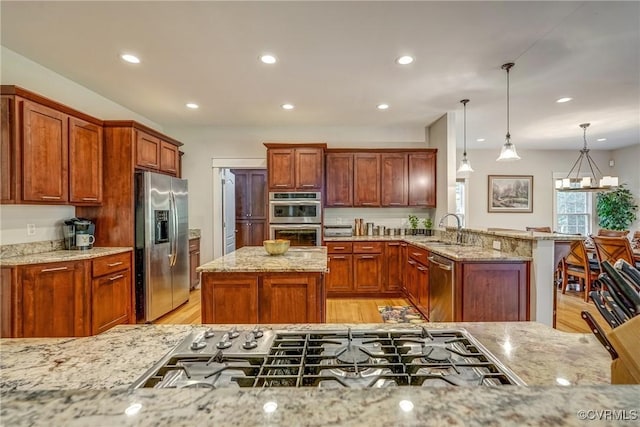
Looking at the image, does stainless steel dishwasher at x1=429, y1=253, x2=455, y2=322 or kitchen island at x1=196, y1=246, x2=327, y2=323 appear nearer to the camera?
kitchen island at x1=196, y1=246, x2=327, y2=323

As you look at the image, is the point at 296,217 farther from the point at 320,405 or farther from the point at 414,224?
the point at 320,405

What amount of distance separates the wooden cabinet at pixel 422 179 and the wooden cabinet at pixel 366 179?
0.54 m

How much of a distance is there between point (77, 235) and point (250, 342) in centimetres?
320

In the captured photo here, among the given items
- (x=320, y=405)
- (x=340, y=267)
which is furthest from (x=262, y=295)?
(x=340, y=267)

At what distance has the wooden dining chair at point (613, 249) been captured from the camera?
3641 millimetres

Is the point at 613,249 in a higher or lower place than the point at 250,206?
lower

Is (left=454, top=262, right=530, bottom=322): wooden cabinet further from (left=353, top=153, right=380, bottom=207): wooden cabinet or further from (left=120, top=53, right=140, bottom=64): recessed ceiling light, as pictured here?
(left=120, top=53, right=140, bottom=64): recessed ceiling light

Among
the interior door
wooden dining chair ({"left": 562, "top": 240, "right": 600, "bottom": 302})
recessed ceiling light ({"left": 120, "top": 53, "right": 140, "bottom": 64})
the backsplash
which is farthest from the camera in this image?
the interior door

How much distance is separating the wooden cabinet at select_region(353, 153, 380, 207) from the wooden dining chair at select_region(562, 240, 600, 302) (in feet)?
8.90

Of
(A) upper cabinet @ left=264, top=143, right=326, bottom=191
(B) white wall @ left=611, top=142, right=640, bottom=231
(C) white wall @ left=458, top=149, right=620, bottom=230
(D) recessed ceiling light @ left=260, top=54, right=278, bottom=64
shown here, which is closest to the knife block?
(D) recessed ceiling light @ left=260, top=54, right=278, bottom=64

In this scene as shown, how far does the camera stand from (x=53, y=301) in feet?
8.44

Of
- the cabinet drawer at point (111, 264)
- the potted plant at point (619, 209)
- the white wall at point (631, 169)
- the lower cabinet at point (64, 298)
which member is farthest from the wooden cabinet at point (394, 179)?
the white wall at point (631, 169)

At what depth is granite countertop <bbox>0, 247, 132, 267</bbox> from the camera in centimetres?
244

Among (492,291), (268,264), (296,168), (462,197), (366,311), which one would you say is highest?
(296,168)
